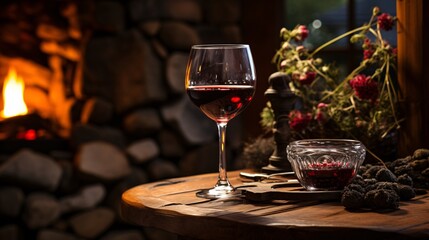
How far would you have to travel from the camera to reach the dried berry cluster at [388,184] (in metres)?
1.29

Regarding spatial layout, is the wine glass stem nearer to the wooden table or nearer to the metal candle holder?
the wooden table

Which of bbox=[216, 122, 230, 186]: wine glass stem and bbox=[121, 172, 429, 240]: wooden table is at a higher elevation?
bbox=[216, 122, 230, 186]: wine glass stem

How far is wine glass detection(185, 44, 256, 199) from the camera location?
148cm

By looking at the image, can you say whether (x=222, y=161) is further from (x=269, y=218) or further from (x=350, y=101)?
(x=350, y=101)

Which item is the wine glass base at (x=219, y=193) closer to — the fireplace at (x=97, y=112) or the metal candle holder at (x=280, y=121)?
the metal candle holder at (x=280, y=121)

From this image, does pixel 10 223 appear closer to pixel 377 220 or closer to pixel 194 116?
pixel 194 116

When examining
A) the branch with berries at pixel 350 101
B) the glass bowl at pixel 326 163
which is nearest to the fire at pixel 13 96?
the branch with berries at pixel 350 101

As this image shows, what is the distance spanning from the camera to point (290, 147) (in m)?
1.47

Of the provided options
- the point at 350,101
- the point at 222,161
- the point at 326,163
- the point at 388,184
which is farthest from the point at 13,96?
the point at 388,184

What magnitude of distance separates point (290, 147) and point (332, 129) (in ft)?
1.45

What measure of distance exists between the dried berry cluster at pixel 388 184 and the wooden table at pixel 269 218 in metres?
0.02

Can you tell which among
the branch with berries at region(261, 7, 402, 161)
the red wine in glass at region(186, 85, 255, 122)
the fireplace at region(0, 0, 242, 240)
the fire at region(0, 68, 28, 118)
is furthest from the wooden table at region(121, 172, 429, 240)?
the fire at region(0, 68, 28, 118)

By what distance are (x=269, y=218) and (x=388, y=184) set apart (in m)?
0.25

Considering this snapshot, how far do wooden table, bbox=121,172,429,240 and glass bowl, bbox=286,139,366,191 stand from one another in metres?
0.05
